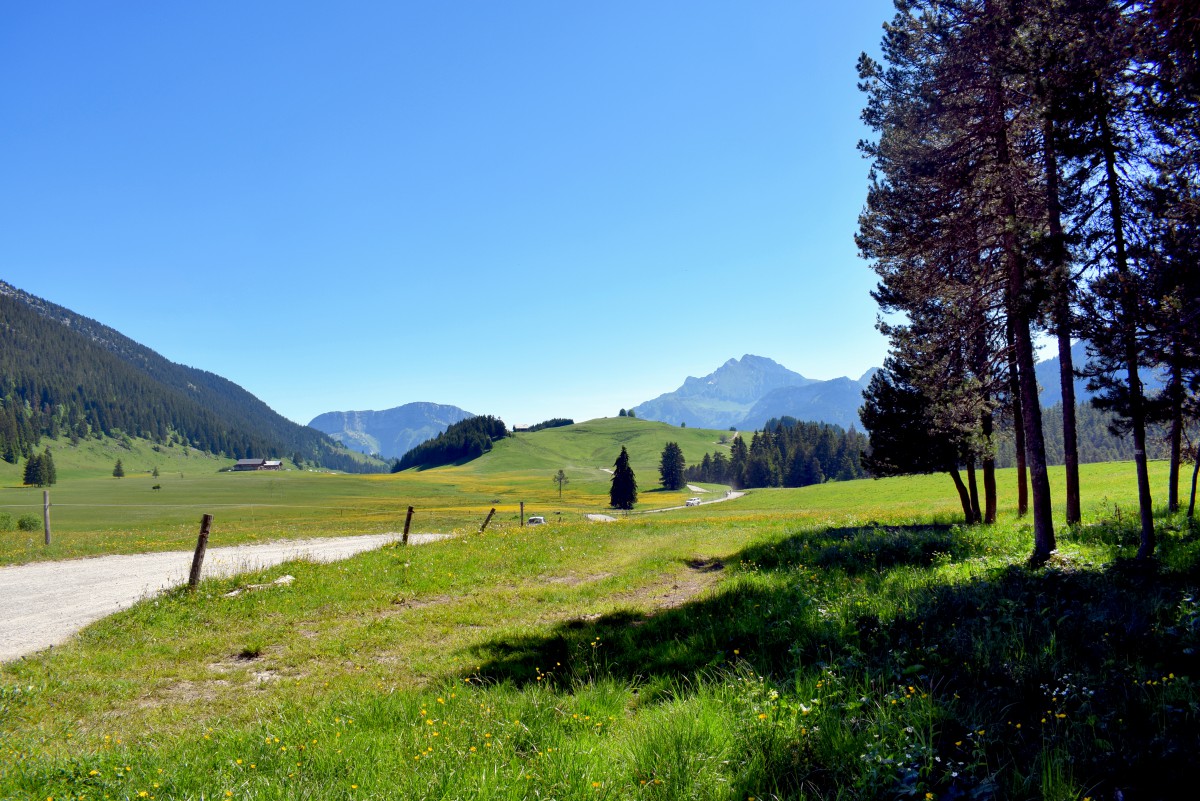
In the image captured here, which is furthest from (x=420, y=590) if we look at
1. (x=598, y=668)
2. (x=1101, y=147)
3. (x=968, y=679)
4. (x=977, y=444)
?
(x=977, y=444)

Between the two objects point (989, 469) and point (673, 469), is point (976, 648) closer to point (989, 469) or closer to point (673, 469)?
point (989, 469)

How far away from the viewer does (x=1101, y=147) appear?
11.1 m

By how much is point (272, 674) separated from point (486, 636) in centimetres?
363

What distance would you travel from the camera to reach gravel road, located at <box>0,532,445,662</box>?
1145 cm

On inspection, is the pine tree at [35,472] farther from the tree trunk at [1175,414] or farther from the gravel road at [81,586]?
the tree trunk at [1175,414]

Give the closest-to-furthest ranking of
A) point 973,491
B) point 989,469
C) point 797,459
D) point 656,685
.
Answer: point 656,685
point 989,469
point 973,491
point 797,459

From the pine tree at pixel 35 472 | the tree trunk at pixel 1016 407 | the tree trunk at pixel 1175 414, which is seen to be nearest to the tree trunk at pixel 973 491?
the tree trunk at pixel 1016 407

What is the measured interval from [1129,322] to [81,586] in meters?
25.7

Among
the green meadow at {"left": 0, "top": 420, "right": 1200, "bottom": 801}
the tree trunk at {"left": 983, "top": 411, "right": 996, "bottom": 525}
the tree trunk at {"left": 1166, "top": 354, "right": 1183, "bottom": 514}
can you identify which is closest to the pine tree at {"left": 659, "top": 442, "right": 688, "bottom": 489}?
the tree trunk at {"left": 983, "top": 411, "right": 996, "bottom": 525}

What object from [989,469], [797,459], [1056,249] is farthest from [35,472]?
[1056,249]

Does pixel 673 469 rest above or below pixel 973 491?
below

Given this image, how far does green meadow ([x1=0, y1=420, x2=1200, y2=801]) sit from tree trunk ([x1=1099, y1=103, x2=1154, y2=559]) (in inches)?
32.3

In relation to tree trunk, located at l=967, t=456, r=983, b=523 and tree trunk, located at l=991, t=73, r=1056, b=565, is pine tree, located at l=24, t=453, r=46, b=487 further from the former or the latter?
tree trunk, located at l=991, t=73, r=1056, b=565

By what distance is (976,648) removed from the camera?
6855mm
